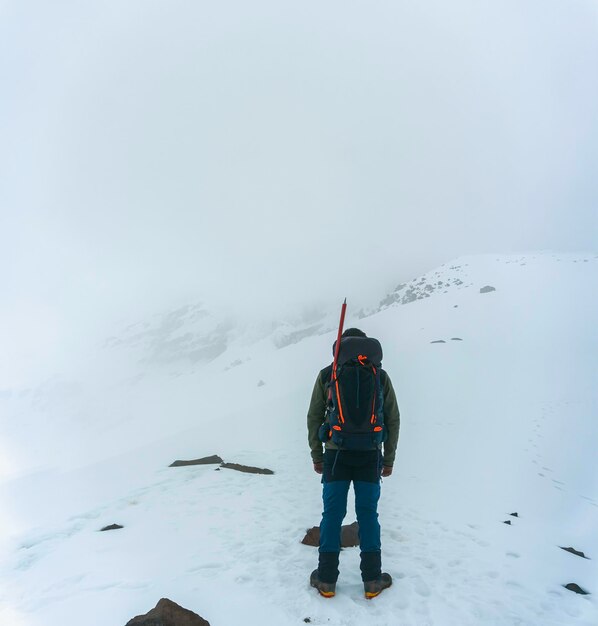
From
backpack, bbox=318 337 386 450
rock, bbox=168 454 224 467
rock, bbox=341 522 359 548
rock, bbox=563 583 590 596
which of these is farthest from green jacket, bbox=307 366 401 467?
rock, bbox=168 454 224 467

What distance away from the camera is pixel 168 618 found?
13.2ft

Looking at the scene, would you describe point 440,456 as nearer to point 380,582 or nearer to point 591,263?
point 380,582

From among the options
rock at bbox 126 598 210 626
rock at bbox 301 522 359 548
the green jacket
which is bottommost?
rock at bbox 301 522 359 548

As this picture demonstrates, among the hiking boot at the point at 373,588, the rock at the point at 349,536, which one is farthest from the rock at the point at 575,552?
the hiking boot at the point at 373,588

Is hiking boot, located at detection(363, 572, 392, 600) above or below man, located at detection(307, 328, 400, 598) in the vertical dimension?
below

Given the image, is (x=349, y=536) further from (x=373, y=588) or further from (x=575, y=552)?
(x=575, y=552)

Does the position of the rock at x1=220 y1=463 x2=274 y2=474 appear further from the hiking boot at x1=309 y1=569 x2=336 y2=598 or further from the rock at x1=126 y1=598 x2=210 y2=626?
the rock at x1=126 y1=598 x2=210 y2=626

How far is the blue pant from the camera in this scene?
482 centimetres

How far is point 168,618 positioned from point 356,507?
2.32 m

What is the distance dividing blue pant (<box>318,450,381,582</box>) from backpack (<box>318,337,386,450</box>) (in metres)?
0.23

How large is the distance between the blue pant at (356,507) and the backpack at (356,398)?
0.23 metres

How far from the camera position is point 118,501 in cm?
930

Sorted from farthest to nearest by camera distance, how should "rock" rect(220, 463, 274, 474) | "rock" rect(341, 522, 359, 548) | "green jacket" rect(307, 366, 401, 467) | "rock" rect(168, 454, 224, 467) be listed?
"rock" rect(168, 454, 224, 467) < "rock" rect(220, 463, 274, 474) < "rock" rect(341, 522, 359, 548) < "green jacket" rect(307, 366, 401, 467)

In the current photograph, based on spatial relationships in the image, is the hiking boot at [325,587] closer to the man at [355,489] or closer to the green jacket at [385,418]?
the man at [355,489]
